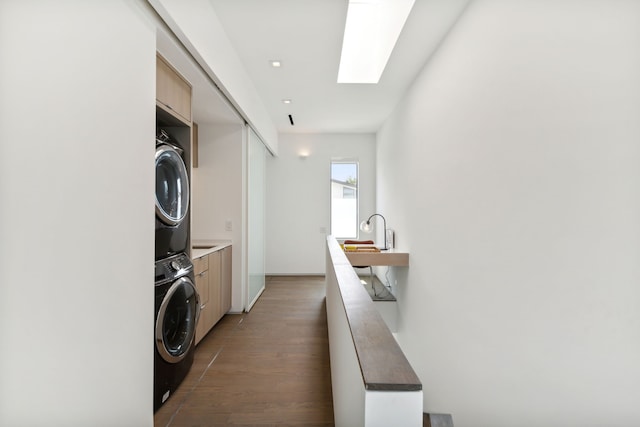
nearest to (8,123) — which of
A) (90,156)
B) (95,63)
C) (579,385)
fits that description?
(90,156)

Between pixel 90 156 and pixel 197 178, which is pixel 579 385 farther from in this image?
pixel 197 178

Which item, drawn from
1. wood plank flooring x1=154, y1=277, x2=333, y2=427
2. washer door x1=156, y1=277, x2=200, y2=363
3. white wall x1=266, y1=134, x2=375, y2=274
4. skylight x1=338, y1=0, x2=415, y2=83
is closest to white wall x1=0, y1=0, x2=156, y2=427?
washer door x1=156, y1=277, x2=200, y2=363

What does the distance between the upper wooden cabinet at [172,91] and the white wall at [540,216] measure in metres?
2.04

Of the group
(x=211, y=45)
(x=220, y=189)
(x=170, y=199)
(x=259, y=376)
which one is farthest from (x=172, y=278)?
(x=220, y=189)

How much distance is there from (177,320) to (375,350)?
162cm

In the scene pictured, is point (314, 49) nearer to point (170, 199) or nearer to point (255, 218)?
point (170, 199)

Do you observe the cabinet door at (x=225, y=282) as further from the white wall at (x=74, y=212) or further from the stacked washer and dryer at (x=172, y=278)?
the white wall at (x=74, y=212)

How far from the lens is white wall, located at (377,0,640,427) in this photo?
99 centimetres

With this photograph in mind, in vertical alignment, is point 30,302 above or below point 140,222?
below

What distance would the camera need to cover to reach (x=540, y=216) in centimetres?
131

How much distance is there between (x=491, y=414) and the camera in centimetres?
159

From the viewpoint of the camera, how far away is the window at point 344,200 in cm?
570

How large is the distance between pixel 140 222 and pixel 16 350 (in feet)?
2.15

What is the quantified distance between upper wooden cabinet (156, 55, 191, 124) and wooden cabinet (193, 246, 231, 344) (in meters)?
1.20
